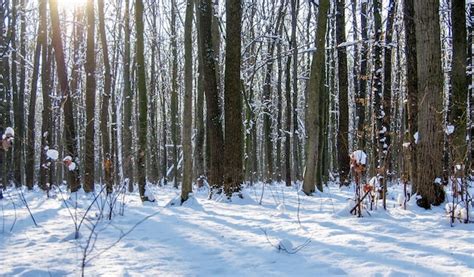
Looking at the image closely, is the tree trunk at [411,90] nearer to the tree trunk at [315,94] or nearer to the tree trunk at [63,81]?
the tree trunk at [315,94]

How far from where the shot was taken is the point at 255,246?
12.1 ft

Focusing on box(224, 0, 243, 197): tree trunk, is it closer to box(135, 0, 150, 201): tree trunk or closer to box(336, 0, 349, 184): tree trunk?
box(135, 0, 150, 201): tree trunk

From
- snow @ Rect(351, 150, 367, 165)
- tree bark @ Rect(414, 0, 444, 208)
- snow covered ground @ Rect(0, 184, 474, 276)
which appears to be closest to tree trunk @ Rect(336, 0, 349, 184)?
tree bark @ Rect(414, 0, 444, 208)

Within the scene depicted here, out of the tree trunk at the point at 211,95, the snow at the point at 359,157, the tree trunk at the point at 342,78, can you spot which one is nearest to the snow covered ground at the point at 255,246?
the snow at the point at 359,157

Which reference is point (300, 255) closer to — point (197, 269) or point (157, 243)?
point (197, 269)

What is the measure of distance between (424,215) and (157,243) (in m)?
3.02

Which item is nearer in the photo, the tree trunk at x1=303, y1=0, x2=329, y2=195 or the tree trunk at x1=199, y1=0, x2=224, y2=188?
the tree trunk at x1=199, y1=0, x2=224, y2=188

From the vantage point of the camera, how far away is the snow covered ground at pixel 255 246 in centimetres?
298

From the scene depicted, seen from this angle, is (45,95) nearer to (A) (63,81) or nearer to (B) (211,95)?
(A) (63,81)

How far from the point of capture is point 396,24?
1084 cm

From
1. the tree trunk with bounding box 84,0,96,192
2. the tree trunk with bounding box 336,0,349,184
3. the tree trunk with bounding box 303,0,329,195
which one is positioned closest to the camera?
the tree trunk with bounding box 303,0,329,195

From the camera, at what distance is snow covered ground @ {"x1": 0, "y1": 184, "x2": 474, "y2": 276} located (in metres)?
2.98

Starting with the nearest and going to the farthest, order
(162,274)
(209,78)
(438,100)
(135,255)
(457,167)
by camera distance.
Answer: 1. (162,274)
2. (135,255)
3. (457,167)
4. (438,100)
5. (209,78)

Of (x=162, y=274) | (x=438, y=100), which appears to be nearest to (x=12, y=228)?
(x=162, y=274)
